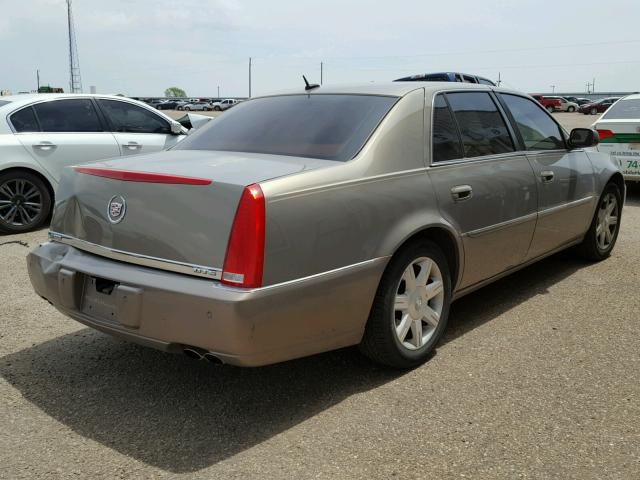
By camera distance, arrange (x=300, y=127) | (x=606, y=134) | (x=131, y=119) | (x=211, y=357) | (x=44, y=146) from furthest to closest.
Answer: (x=606, y=134) → (x=131, y=119) → (x=44, y=146) → (x=300, y=127) → (x=211, y=357)

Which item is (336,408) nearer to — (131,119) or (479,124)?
(479,124)

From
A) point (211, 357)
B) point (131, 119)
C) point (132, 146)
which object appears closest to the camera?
point (211, 357)

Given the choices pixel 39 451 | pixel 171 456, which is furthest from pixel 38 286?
pixel 171 456

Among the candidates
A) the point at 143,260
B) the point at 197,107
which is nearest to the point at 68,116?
the point at 143,260

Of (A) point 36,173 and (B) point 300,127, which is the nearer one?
(B) point 300,127

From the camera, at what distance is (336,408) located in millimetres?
3092

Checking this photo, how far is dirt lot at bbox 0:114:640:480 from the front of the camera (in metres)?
2.62

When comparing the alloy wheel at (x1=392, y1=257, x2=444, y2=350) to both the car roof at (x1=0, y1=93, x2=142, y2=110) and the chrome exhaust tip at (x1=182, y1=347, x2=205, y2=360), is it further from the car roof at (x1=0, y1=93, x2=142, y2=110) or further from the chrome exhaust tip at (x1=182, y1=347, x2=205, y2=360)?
the car roof at (x1=0, y1=93, x2=142, y2=110)

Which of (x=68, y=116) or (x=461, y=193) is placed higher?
(x=68, y=116)

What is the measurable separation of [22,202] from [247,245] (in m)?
5.48

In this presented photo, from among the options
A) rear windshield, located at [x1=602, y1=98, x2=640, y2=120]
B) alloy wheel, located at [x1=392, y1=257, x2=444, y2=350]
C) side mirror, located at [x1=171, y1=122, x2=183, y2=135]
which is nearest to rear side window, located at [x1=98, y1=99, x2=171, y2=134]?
side mirror, located at [x1=171, y1=122, x2=183, y2=135]

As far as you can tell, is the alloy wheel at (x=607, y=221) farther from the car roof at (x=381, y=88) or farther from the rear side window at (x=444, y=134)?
the rear side window at (x=444, y=134)

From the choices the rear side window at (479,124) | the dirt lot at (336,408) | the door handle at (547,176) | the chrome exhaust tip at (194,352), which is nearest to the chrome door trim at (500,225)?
the door handle at (547,176)

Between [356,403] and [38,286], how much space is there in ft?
5.67
